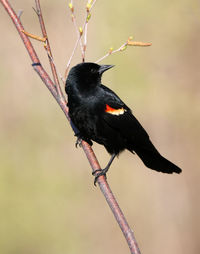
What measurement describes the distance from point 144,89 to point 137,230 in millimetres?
1812

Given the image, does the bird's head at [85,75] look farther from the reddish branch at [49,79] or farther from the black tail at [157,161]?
the black tail at [157,161]

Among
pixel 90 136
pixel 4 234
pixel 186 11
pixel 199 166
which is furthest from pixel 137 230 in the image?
pixel 90 136

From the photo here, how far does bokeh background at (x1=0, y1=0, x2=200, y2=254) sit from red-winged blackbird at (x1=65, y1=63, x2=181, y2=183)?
262 centimetres

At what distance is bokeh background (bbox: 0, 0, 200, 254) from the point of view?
5.56 metres

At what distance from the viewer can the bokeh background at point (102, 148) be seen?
→ 18.2 feet

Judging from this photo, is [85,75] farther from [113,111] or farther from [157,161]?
[157,161]

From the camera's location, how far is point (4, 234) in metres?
5.48

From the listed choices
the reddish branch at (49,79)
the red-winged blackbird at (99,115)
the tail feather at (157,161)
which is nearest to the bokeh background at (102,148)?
the tail feather at (157,161)

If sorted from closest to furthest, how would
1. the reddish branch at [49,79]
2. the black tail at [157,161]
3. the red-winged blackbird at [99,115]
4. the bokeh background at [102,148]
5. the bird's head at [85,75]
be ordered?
1. the reddish branch at [49,79]
2. the red-winged blackbird at [99,115]
3. the bird's head at [85,75]
4. the black tail at [157,161]
5. the bokeh background at [102,148]

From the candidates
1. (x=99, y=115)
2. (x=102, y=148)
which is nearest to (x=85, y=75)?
(x=99, y=115)

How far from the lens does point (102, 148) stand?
18.6ft

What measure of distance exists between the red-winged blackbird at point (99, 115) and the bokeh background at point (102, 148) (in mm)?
2621

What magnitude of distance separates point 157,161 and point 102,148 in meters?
2.57

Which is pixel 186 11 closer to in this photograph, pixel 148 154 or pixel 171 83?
pixel 171 83
